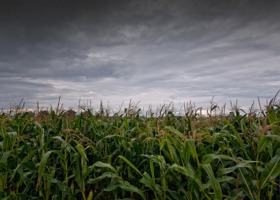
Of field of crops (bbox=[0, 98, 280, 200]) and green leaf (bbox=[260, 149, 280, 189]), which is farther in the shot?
field of crops (bbox=[0, 98, 280, 200])

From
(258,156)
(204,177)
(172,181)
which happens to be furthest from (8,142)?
(258,156)

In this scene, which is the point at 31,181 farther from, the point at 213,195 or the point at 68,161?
the point at 213,195

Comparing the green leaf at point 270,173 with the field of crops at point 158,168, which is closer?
the green leaf at point 270,173

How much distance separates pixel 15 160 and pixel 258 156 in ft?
11.4

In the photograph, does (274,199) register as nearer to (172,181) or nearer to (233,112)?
(172,181)

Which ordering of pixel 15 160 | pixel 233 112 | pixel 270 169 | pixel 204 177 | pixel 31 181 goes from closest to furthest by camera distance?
pixel 270 169
pixel 204 177
pixel 31 181
pixel 15 160
pixel 233 112

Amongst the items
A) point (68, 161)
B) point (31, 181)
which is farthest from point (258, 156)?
point (31, 181)

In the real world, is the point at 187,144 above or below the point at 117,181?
above

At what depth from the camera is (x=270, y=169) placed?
3.14m

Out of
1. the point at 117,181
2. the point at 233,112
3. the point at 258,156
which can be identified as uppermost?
the point at 233,112

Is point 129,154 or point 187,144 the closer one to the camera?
point 187,144

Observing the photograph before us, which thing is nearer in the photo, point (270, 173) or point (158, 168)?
point (270, 173)

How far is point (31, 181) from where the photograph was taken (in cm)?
393

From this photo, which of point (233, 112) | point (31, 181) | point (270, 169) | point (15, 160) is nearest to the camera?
point (270, 169)
